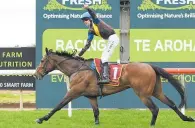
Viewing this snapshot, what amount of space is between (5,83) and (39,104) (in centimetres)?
145

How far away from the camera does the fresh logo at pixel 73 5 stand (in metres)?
12.8

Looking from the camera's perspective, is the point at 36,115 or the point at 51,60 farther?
the point at 36,115

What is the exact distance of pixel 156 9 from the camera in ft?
42.1

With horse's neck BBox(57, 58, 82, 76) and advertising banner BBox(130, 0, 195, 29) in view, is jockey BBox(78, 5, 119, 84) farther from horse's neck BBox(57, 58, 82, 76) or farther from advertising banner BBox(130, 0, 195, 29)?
advertising banner BBox(130, 0, 195, 29)

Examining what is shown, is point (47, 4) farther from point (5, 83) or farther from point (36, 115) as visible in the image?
point (36, 115)

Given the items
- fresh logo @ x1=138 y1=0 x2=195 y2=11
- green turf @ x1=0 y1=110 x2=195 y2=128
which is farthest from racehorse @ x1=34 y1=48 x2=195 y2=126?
fresh logo @ x1=138 y1=0 x2=195 y2=11

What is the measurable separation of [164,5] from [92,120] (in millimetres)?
4258

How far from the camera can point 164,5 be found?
12820 mm

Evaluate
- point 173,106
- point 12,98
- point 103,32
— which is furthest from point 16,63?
point 173,106

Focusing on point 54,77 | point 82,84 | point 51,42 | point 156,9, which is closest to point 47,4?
point 51,42

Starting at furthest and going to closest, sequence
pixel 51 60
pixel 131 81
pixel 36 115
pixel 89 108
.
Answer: pixel 89 108 → pixel 36 115 → pixel 51 60 → pixel 131 81

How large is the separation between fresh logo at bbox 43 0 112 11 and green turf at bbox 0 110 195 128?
287 cm

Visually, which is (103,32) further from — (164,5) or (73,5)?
(164,5)

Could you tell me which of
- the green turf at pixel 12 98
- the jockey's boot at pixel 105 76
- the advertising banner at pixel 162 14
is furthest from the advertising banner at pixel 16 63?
the jockey's boot at pixel 105 76
